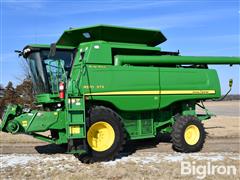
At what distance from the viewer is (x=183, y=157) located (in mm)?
9102

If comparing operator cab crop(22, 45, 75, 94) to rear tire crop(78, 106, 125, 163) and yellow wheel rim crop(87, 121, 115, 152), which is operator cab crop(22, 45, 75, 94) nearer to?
rear tire crop(78, 106, 125, 163)

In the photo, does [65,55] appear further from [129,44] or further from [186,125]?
Result: [186,125]

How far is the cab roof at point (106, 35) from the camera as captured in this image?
9344 millimetres

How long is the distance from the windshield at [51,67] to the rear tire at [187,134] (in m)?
3.20

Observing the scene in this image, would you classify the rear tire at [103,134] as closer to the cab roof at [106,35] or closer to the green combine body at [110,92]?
the green combine body at [110,92]

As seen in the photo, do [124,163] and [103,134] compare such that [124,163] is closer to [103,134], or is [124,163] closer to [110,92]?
[103,134]

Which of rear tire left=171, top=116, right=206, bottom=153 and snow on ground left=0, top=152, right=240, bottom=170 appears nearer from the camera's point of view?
snow on ground left=0, top=152, right=240, bottom=170

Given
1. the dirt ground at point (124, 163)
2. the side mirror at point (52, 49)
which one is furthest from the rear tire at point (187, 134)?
the side mirror at point (52, 49)

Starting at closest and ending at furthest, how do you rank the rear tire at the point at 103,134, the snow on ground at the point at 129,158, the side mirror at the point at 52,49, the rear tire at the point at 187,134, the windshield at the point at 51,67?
the snow on ground at the point at 129,158 → the rear tire at the point at 103,134 → the side mirror at the point at 52,49 → the windshield at the point at 51,67 → the rear tire at the point at 187,134

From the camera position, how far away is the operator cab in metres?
9.29

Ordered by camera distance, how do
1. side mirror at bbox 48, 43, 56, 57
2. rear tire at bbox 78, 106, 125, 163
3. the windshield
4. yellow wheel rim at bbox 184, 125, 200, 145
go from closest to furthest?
rear tire at bbox 78, 106, 125, 163 → side mirror at bbox 48, 43, 56, 57 → the windshield → yellow wheel rim at bbox 184, 125, 200, 145

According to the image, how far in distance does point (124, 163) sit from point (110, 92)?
5.66 ft

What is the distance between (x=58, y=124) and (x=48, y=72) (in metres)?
1.45

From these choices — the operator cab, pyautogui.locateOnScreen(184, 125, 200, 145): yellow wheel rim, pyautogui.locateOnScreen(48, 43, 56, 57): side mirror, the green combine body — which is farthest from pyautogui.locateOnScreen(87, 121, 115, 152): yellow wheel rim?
pyautogui.locateOnScreen(184, 125, 200, 145): yellow wheel rim
